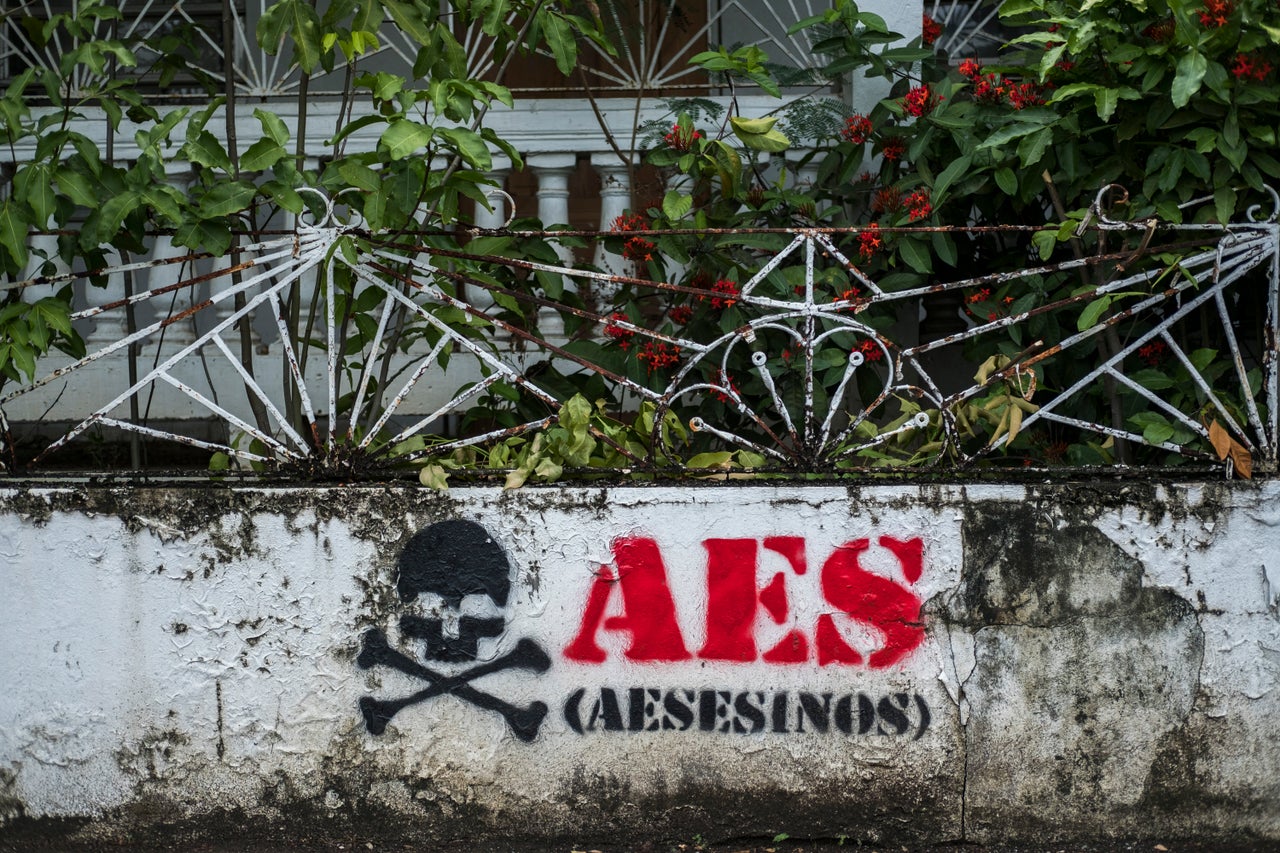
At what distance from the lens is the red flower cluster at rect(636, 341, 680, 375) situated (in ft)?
12.0

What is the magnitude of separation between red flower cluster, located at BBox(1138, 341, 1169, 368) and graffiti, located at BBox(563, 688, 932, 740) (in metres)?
1.29

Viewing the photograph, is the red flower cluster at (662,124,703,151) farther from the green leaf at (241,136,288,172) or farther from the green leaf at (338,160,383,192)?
the green leaf at (241,136,288,172)

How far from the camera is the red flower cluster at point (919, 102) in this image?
376cm

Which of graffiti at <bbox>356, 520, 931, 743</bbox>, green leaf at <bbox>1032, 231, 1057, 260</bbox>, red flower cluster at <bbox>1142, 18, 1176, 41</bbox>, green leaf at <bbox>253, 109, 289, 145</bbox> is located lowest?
graffiti at <bbox>356, 520, 931, 743</bbox>

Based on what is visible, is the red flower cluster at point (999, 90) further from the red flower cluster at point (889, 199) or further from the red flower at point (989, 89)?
the red flower cluster at point (889, 199)

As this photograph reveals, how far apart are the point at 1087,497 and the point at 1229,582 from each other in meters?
0.42

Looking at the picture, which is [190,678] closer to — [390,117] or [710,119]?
[390,117]

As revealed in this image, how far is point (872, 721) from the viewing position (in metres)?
3.13

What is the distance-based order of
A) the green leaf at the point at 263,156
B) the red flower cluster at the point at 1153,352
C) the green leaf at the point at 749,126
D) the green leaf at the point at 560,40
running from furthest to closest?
1. the red flower cluster at the point at 1153,352
2. the green leaf at the point at 749,126
3. the green leaf at the point at 560,40
4. the green leaf at the point at 263,156

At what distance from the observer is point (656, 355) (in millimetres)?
3672

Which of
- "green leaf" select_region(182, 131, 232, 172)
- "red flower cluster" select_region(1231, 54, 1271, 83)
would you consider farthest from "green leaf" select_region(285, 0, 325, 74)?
"red flower cluster" select_region(1231, 54, 1271, 83)

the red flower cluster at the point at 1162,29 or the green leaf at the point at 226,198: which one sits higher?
the red flower cluster at the point at 1162,29

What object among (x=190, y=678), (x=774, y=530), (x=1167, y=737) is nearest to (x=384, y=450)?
(x=190, y=678)

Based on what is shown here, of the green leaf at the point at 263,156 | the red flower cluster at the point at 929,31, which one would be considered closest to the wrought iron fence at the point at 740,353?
the green leaf at the point at 263,156
